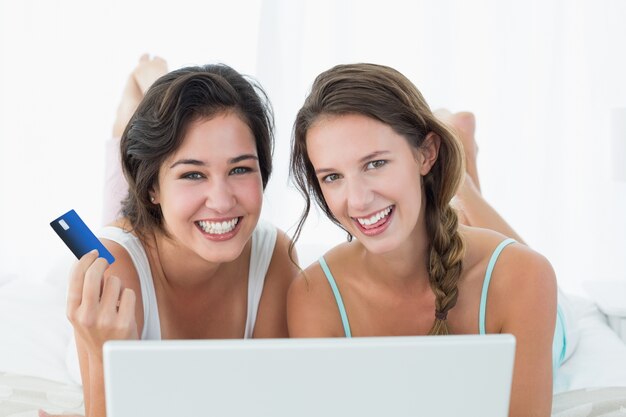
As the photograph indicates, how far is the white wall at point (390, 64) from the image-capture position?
3.90 metres

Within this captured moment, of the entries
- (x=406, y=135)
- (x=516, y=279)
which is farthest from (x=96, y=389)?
(x=516, y=279)

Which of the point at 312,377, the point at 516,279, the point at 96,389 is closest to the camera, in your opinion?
the point at 312,377

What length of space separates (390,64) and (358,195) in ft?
8.23

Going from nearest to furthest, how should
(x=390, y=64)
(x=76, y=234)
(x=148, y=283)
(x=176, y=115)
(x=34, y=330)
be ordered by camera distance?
(x=76, y=234) → (x=176, y=115) → (x=148, y=283) → (x=34, y=330) → (x=390, y=64)

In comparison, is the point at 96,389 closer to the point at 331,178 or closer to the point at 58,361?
the point at 331,178

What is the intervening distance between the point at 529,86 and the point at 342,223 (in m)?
2.54

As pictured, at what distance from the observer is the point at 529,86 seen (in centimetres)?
393

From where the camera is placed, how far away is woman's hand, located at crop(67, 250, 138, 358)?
1.35 m

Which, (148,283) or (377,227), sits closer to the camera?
(377,227)

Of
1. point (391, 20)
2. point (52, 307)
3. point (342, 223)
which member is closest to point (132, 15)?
point (391, 20)

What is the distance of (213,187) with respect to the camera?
1653 mm

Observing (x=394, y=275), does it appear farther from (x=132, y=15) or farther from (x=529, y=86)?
(x=132, y=15)

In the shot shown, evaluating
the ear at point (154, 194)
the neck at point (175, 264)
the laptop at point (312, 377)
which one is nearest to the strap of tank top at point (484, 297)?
the neck at point (175, 264)

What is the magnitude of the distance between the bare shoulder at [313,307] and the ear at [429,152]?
0.36 meters
